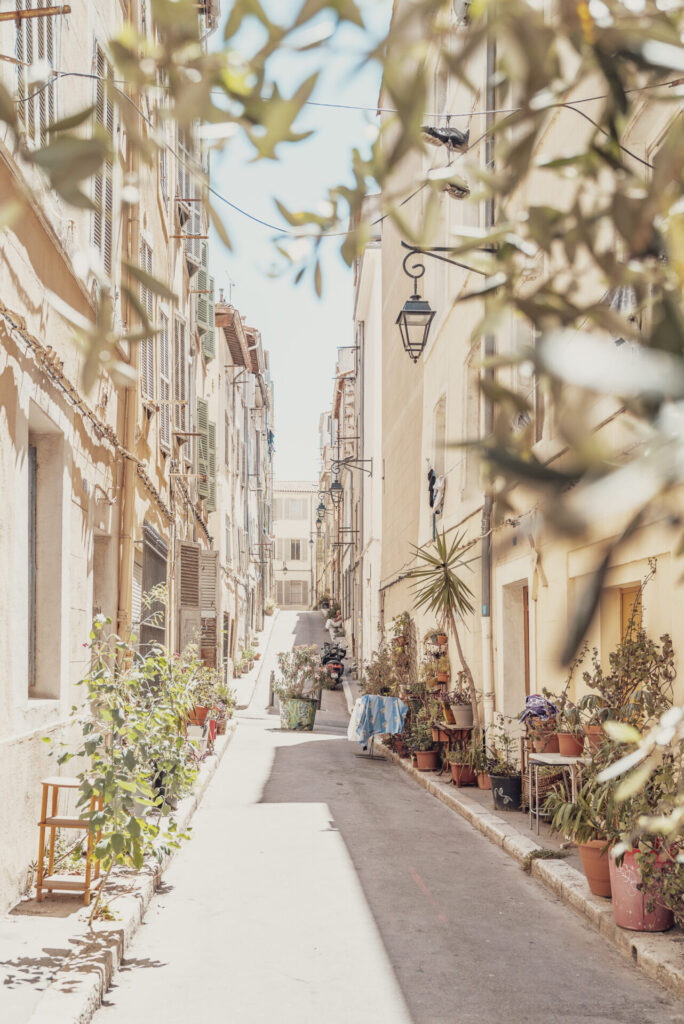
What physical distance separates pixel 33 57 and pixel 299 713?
15.8 meters

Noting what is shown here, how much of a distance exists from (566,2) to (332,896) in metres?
6.90

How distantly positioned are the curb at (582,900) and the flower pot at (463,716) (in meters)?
2.04

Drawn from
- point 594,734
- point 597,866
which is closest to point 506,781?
point 594,734

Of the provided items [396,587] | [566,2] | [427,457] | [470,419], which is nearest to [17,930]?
[566,2]

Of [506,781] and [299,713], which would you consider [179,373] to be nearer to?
[299,713]

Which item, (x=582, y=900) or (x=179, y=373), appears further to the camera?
(x=179, y=373)

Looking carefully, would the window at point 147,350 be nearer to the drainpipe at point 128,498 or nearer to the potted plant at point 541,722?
the drainpipe at point 128,498

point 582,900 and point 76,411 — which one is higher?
point 76,411

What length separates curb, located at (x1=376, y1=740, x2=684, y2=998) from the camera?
5555mm

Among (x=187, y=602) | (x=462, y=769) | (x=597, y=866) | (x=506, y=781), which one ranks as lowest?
(x=462, y=769)

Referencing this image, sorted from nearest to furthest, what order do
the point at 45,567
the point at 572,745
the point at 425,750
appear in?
the point at 45,567 < the point at 572,745 < the point at 425,750

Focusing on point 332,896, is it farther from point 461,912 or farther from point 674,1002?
point 674,1002

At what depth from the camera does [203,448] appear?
21.2 m

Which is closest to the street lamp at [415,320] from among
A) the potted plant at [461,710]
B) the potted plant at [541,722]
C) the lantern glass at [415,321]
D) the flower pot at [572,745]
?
the lantern glass at [415,321]
